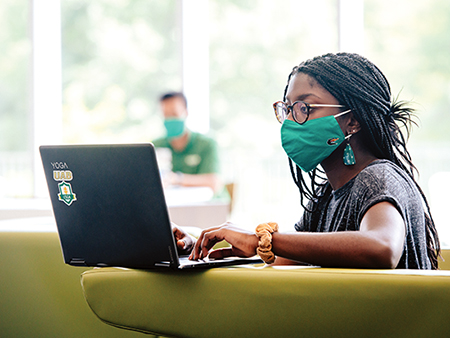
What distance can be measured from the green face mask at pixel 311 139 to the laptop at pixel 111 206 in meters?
0.40

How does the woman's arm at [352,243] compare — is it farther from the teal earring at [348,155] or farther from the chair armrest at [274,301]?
the teal earring at [348,155]

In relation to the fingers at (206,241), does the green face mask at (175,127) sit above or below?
above

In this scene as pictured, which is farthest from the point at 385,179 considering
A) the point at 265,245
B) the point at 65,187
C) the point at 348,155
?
the point at 65,187

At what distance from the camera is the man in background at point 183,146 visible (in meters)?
3.79

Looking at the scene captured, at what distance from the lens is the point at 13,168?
6.70 meters

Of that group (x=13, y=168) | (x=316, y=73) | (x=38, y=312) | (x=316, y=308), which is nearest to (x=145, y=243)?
(x=316, y=308)

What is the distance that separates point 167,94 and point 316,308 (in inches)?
123

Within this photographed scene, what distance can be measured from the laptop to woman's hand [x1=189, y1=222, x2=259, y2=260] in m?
0.05

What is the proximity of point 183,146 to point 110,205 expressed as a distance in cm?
284

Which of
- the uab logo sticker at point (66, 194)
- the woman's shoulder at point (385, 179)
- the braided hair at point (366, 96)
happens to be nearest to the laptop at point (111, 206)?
the uab logo sticker at point (66, 194)

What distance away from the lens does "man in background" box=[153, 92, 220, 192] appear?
3.79 m

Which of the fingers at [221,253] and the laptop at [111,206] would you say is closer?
the laptop at [111,206]

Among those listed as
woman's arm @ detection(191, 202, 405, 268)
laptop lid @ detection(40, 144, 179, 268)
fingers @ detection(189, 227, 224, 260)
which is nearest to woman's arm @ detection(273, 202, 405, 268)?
woman's arm @ detection(191, 202, 405, 268)

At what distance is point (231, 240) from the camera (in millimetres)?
1053
